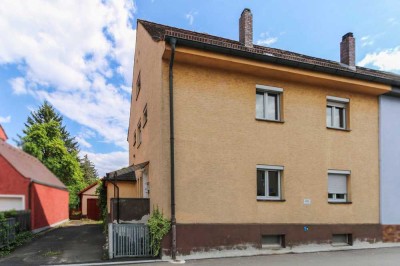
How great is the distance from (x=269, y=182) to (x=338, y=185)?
3035mm

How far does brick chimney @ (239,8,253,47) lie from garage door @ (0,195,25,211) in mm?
14566

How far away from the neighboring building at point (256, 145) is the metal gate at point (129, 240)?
81 centimetres

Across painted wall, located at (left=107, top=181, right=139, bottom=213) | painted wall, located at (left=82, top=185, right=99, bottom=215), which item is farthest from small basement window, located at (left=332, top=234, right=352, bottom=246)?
painted wall, located at (left=82, top=185, right=99, bottom=215)

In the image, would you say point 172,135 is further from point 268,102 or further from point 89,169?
point 89,169

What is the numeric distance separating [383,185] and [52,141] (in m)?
35.3

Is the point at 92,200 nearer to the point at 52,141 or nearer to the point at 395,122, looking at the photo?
the point at 52,141

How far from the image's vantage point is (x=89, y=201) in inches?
1363

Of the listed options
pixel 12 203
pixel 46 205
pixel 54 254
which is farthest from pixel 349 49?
pixel 46 205

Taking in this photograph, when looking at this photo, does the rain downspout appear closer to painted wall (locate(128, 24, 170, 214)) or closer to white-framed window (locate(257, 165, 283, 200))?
painted wall (locate(128, 24, 170, 214))

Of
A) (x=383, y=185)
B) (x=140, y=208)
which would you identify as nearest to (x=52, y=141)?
(x=140, y=208)

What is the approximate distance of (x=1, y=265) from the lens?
9.30 meters

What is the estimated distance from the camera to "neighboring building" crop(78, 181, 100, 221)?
111 feet

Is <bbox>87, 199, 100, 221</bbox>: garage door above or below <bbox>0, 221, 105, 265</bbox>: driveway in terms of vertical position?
below

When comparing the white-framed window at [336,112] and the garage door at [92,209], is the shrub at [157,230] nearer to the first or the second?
the white-framed window at [336,112]
